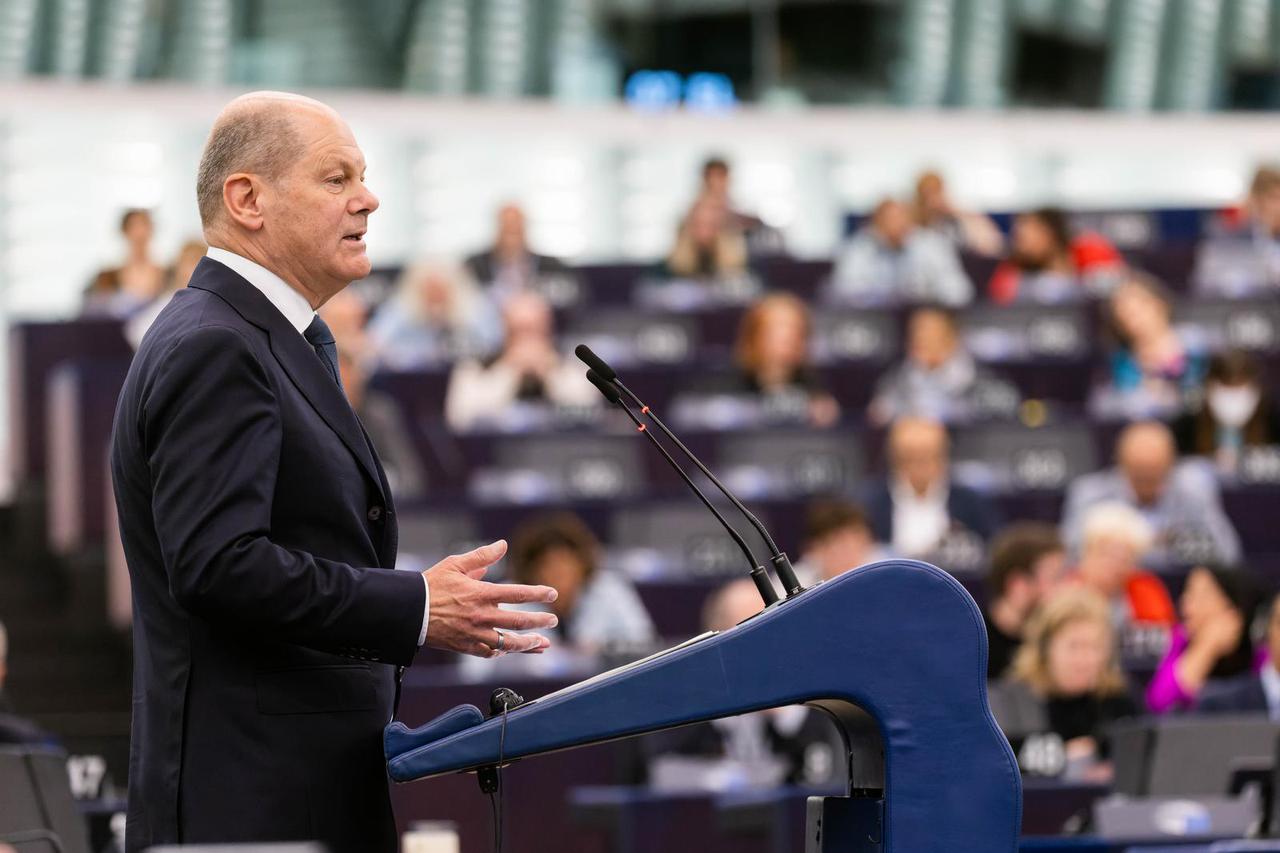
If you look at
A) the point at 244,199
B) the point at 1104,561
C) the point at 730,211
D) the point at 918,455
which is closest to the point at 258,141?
the point at 244,199

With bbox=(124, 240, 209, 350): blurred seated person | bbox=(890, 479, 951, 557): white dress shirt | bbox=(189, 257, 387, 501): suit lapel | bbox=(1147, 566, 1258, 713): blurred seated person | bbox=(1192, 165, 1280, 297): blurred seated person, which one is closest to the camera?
bbox=(189, 257, 387, 501): suit lapel

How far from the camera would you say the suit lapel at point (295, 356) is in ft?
7.22

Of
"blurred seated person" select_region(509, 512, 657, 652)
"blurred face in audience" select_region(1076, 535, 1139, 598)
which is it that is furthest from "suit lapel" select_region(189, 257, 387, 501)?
"blurred face in audience" select_region(1076, 535, 1139, 598)

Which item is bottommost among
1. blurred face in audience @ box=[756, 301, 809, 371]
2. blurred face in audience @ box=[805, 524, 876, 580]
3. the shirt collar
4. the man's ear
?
blurred face in audience @ box=[805, 524, 876, 580]

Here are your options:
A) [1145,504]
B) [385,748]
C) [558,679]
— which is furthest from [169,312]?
[1145,504]

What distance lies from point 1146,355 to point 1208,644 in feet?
10.6

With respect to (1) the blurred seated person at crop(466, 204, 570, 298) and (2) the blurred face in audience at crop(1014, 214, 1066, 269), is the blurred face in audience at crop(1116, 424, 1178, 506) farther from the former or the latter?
(1) the blurred seated person at crop(466, 204, 570, 298)

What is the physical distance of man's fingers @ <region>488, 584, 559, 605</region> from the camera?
2.09 metres

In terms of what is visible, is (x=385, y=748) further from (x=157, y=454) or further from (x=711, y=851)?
(x=711, y=851)

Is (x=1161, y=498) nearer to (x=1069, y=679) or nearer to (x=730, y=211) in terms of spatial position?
(x=1069, y=679)

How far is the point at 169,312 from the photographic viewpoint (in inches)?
87.4

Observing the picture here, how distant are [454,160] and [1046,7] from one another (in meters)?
3.95

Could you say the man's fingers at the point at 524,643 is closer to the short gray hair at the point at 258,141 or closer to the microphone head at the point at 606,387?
the microphone head at the point at 606,387

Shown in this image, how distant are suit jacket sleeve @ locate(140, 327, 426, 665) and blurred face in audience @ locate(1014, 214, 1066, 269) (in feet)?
29.1
